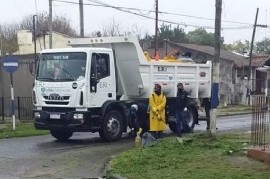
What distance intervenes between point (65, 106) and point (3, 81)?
13.6 m

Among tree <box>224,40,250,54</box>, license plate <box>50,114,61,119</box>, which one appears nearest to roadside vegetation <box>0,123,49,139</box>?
license plate <box>50,114,61,119</box>

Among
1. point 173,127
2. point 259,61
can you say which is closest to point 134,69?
point 173,127

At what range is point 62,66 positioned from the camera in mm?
15312

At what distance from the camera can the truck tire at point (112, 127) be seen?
50.8 feet

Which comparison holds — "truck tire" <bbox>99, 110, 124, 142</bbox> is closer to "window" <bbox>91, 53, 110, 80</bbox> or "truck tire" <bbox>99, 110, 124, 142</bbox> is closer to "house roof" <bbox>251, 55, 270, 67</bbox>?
"window" <bbox>91, 53, 110, 80</bbox>

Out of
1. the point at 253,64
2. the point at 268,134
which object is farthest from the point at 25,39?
the point at 268,134

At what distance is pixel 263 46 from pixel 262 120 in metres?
85.4

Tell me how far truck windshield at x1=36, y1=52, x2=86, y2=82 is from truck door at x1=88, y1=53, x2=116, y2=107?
1.14ft

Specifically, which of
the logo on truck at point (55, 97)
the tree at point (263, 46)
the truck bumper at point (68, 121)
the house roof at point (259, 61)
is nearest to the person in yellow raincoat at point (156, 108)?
the truck bumper at point (68, 121)

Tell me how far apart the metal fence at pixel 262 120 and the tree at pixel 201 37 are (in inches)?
2307

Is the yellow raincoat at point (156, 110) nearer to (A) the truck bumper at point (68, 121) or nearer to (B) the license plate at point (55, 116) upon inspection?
(A) the truck bumper at point (68, 121)

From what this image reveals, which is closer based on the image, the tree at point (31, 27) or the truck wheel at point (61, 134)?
the truck wheel at point (61, 134)

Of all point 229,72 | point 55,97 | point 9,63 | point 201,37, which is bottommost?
point 55,97

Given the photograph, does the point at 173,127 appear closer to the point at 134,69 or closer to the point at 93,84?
the point at 134,69
